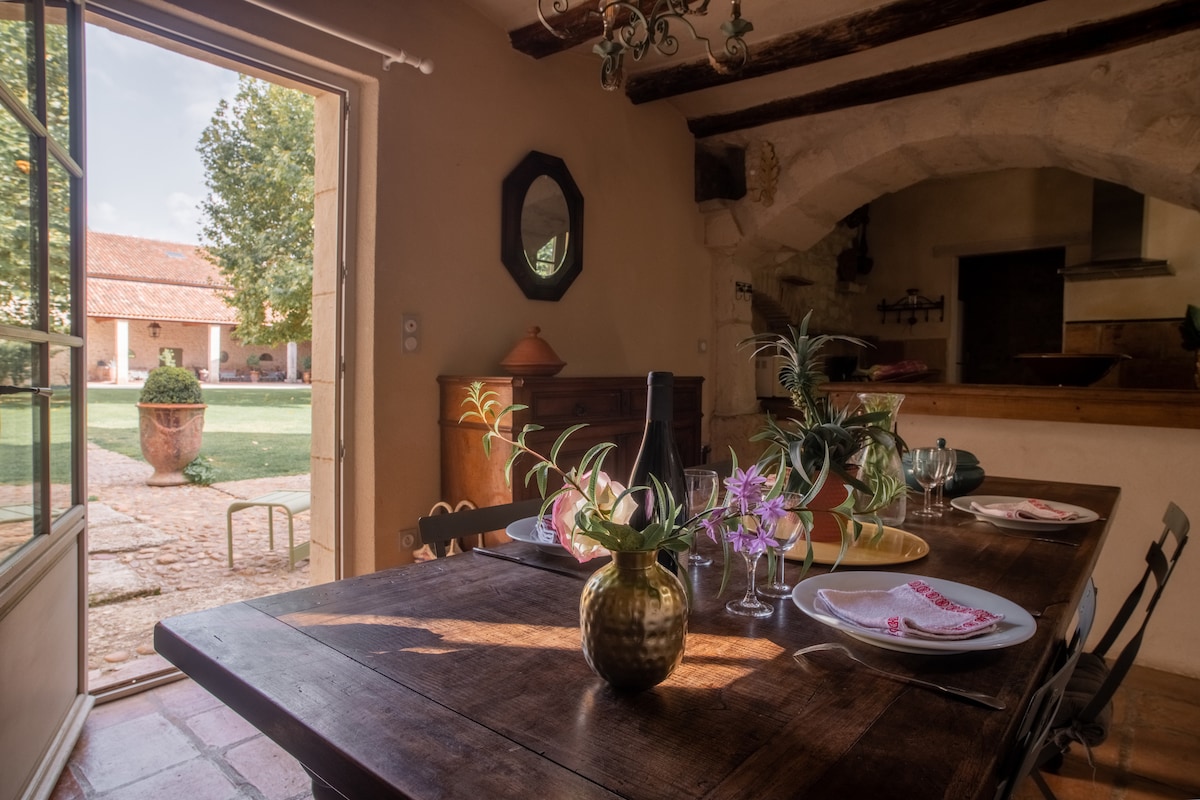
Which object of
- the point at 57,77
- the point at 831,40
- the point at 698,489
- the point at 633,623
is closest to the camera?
the point at 633,623

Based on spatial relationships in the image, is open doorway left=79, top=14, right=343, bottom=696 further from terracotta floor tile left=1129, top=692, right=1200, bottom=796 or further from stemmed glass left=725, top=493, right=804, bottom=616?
terracotta floor tile left=1129, top=692, right=1200, bottom=796

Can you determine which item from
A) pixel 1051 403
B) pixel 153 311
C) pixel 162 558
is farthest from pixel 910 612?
pixel 153 311

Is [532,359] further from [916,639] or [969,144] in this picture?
[969,144]

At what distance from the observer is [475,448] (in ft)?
8.90

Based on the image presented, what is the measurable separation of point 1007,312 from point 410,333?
22.1ft

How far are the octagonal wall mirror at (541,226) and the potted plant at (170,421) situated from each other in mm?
3379

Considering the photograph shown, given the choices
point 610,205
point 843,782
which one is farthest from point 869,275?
point 843,782

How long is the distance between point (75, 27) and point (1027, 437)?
3616 mm

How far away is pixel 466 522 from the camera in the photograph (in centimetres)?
144

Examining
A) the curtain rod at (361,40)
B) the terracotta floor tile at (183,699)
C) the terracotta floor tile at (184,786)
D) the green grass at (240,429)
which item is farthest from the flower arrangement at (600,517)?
the green grass at (240,429)

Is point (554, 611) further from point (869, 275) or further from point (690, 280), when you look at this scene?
point (869, 275)

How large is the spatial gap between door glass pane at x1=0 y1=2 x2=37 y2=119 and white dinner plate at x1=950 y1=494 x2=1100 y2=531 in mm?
2332

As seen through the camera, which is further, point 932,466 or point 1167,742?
point 1167,742

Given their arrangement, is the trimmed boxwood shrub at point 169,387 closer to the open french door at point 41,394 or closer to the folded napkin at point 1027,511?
the open french door at point 41,394
